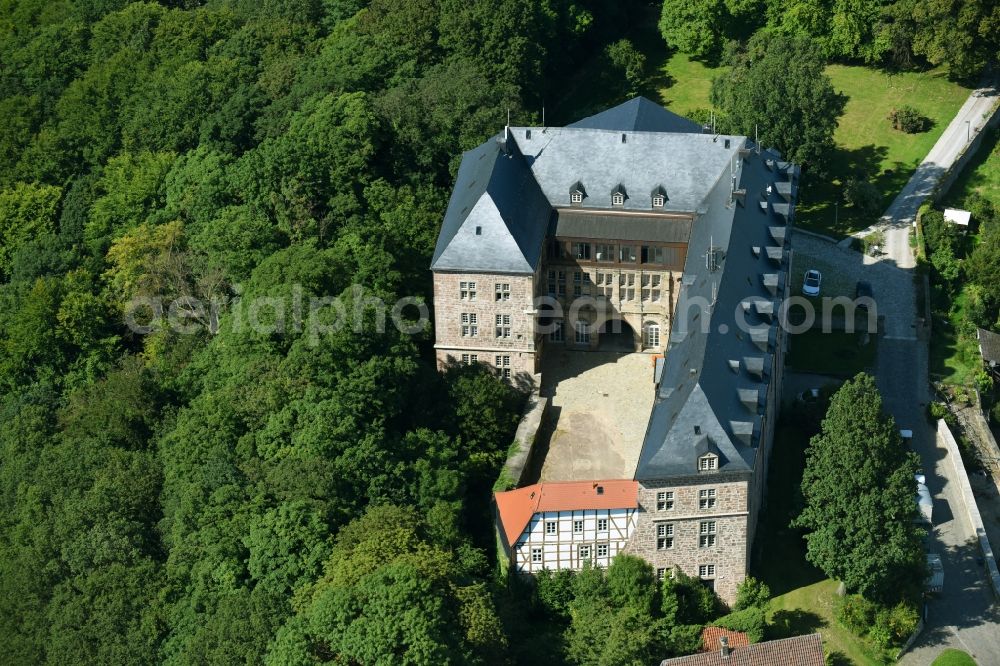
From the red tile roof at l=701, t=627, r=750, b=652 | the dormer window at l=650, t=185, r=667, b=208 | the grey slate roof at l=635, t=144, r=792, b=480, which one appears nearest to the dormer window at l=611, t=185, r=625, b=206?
the dormer window at l=650, t=185, r=667, b=208

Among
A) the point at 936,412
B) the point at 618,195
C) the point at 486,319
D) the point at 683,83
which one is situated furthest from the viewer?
→ the point at 683,83

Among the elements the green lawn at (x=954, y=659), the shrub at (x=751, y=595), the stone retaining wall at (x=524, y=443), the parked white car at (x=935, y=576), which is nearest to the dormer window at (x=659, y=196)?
the stone retaining wall at (x=524, y=443)

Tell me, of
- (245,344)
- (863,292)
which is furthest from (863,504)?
(245,344)

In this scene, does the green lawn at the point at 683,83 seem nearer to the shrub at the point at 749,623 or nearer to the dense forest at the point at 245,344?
the dense forest at the point at 245,344

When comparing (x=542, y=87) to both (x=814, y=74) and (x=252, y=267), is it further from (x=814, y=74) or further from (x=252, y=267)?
(x=252, y=267)

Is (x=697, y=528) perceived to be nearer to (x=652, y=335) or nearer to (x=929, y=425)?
(x=652, y=335)

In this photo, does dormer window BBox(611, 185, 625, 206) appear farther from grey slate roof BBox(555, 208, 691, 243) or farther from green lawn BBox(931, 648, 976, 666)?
green lawn BBox(931, 648, 976, 666)
